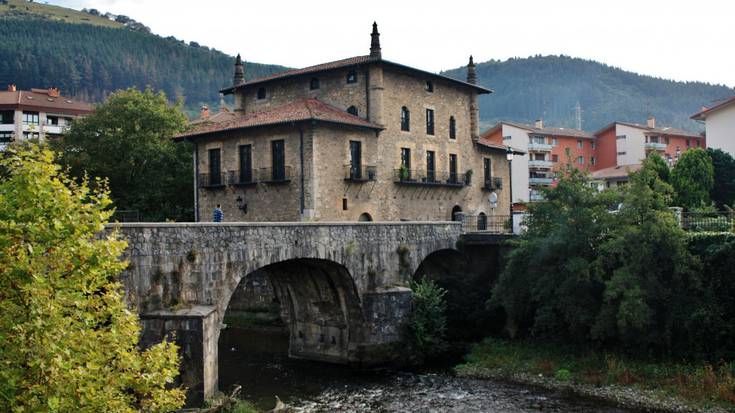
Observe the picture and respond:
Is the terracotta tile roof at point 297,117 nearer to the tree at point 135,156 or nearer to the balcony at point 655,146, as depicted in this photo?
the tree at point 135,156

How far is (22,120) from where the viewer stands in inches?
2901

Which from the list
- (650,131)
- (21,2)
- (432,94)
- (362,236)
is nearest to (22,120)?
(432,94)

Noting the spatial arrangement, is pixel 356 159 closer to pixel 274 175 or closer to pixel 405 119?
pixel 274 175

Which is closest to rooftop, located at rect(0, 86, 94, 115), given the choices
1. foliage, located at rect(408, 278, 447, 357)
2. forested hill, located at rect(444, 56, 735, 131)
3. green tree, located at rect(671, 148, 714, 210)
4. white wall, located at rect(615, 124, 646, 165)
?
foliage, located at rect(408, 278, 447, 357)

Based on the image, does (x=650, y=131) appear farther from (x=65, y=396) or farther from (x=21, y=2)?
(x=21, y=2)

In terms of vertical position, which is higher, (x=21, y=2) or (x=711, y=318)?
(x=21, y=2)

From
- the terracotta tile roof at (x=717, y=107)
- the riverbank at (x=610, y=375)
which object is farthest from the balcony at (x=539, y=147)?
the riverbank at (x=610, y=375)

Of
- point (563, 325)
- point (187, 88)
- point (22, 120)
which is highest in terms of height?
point (187, 88)

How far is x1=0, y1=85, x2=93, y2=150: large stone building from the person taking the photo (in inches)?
2864

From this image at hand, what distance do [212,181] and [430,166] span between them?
1370cm

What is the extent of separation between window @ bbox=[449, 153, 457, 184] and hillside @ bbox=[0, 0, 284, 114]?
89322 millimetres

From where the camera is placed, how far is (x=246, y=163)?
38.2 metres

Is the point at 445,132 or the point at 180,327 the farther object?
the point at 445,132

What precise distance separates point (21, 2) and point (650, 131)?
159191 mm
